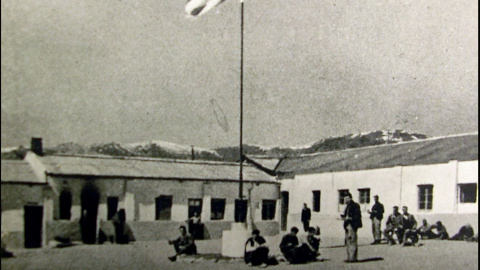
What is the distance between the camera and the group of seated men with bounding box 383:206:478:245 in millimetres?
5434

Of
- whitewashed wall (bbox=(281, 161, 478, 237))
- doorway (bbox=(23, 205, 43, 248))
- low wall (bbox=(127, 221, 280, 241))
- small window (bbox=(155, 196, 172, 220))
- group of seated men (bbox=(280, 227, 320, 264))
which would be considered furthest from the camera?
whitewashed wall (bbox=(281, 161, 478, 237))

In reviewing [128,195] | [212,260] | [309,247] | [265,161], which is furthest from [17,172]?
[309,247]

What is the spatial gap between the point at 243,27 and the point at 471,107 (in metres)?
2.34

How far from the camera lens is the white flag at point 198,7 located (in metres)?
4.81

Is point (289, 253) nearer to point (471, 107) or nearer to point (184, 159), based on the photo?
point (184, 159)

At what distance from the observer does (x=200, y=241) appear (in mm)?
4707

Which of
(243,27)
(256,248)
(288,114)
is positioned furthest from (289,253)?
(243,27)

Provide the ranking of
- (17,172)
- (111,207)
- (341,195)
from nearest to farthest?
1. (17,172)
2. (111,207)
3. (341,195)

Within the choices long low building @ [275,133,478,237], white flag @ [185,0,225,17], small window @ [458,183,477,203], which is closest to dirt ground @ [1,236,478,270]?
long low building @ [275,133,478,237]

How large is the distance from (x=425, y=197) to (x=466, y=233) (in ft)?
1.55

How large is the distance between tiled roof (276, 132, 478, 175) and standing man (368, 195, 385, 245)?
1.23ft

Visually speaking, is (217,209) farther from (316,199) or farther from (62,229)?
(62,229)

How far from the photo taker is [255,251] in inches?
192

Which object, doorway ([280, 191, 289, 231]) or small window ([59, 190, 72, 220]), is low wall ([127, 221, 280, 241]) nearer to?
doorway ([280, 191, 289, 231])
